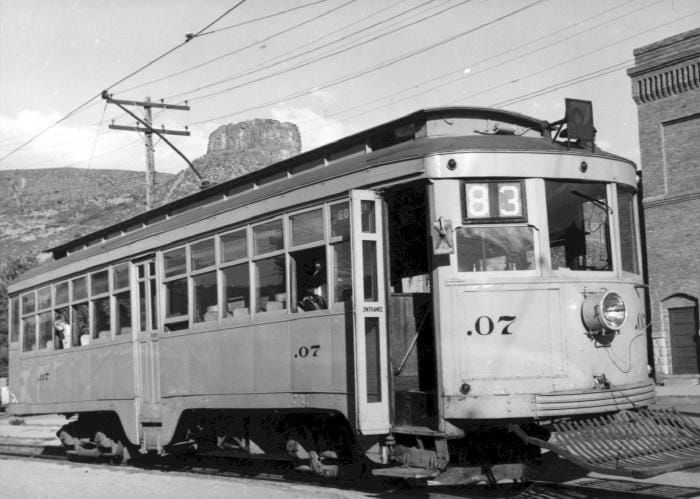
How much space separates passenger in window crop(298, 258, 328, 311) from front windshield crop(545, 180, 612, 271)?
2085 mm

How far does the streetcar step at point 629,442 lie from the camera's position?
670 centimetres

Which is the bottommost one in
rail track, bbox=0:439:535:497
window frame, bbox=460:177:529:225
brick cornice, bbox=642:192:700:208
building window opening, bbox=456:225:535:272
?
rail track, bbox=0:439:535:497

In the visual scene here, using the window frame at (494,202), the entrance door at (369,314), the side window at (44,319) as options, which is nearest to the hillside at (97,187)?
the side window at (44,319)

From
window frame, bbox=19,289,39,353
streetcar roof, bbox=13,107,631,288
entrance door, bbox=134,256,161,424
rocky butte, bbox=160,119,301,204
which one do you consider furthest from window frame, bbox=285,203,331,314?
rocky butte, bbox=160,119,301,204

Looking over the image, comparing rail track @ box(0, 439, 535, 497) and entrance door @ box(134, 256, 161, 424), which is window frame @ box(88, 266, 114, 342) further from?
rail track @ box(0, 439, 535, 497)

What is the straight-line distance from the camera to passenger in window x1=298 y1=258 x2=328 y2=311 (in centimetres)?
848

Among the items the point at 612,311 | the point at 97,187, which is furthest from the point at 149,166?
the point at 97,187

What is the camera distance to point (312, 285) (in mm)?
8570

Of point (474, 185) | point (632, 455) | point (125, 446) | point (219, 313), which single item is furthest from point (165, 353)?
point (632, 455)

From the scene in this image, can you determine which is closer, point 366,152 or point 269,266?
point 366,152

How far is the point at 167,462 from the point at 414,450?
248 inches

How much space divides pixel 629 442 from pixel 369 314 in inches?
89.8

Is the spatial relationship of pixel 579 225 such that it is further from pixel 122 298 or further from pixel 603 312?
pixel 122 298

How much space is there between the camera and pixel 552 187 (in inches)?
307
